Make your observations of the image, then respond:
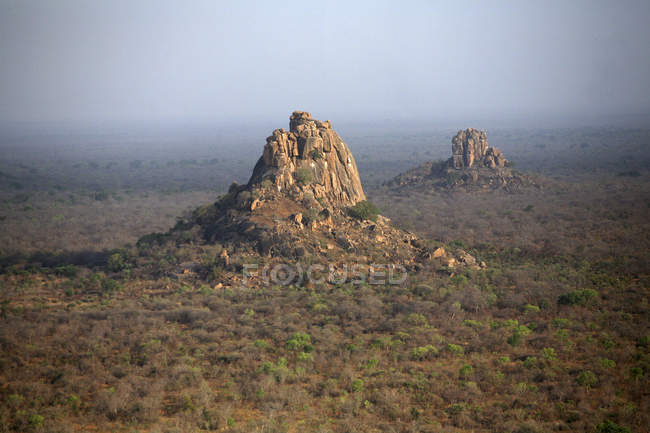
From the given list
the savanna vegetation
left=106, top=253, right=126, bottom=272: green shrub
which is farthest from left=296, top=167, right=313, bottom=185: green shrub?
left=106, top=253, right=126, bottom=272: green shrub

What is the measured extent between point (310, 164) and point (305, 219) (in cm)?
851

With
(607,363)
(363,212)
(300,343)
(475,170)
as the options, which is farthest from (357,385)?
(475,170)

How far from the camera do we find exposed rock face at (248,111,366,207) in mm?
47156

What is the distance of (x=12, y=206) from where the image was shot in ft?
290

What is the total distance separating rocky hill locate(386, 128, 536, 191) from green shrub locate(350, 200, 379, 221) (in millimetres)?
51225

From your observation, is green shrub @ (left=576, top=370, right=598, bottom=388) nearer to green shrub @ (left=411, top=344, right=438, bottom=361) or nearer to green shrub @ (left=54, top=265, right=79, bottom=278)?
green shrub @ (left=411, top=344, right=438, bottom=361)

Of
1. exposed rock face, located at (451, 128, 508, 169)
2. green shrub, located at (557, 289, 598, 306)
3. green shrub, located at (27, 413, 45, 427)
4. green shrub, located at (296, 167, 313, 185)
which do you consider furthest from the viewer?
exposed rock face, located at (451, 128, 508, 169)

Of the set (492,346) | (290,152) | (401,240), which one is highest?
(290,152)

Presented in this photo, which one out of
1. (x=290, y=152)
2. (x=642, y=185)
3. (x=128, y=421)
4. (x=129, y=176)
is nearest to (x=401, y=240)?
(x=290, y=152)

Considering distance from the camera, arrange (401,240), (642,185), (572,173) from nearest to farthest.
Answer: (401,240)
(642,185)
(572,173)

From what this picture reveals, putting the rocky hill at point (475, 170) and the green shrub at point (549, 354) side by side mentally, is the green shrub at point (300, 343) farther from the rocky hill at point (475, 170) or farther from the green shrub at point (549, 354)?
the rocky hill at point (475, 170)

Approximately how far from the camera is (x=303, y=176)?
47094 millimetres

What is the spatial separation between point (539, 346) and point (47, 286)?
41543 mm

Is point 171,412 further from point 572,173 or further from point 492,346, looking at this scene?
point 572,173
